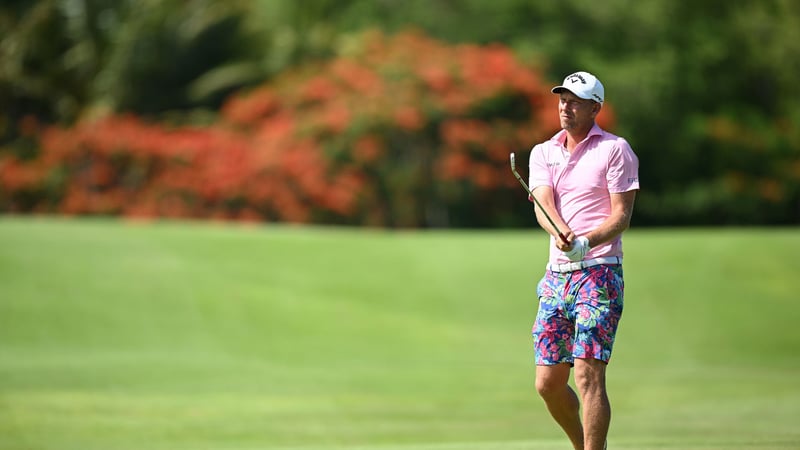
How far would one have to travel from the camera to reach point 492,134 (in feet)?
76.6

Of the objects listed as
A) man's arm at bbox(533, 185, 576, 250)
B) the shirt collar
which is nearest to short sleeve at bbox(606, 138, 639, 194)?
the shirt collar

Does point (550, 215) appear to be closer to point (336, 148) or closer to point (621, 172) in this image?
point (621, 172)

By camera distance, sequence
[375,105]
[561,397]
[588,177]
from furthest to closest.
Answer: [375,105] < [561,397] < [588,177]

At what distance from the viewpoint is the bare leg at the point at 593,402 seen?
15.9 ft

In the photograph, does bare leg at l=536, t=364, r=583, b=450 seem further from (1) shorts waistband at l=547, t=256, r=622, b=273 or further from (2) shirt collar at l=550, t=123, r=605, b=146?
(2) shirt collar at l=550, t=123, r=605, b=146

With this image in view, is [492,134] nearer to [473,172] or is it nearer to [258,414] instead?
[473,172]

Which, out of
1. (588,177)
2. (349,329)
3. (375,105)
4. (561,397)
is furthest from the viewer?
(375,105)

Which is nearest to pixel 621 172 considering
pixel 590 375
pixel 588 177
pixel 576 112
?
pixel 588 177

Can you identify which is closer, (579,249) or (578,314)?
(579,249)

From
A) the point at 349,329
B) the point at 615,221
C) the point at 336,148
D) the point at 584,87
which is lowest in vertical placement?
the point at 349,329

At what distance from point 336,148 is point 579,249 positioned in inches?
712

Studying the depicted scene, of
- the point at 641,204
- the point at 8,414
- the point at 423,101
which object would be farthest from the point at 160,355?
the point at 641,204

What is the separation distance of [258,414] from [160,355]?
5.18 meters

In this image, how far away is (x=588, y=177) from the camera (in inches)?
197
